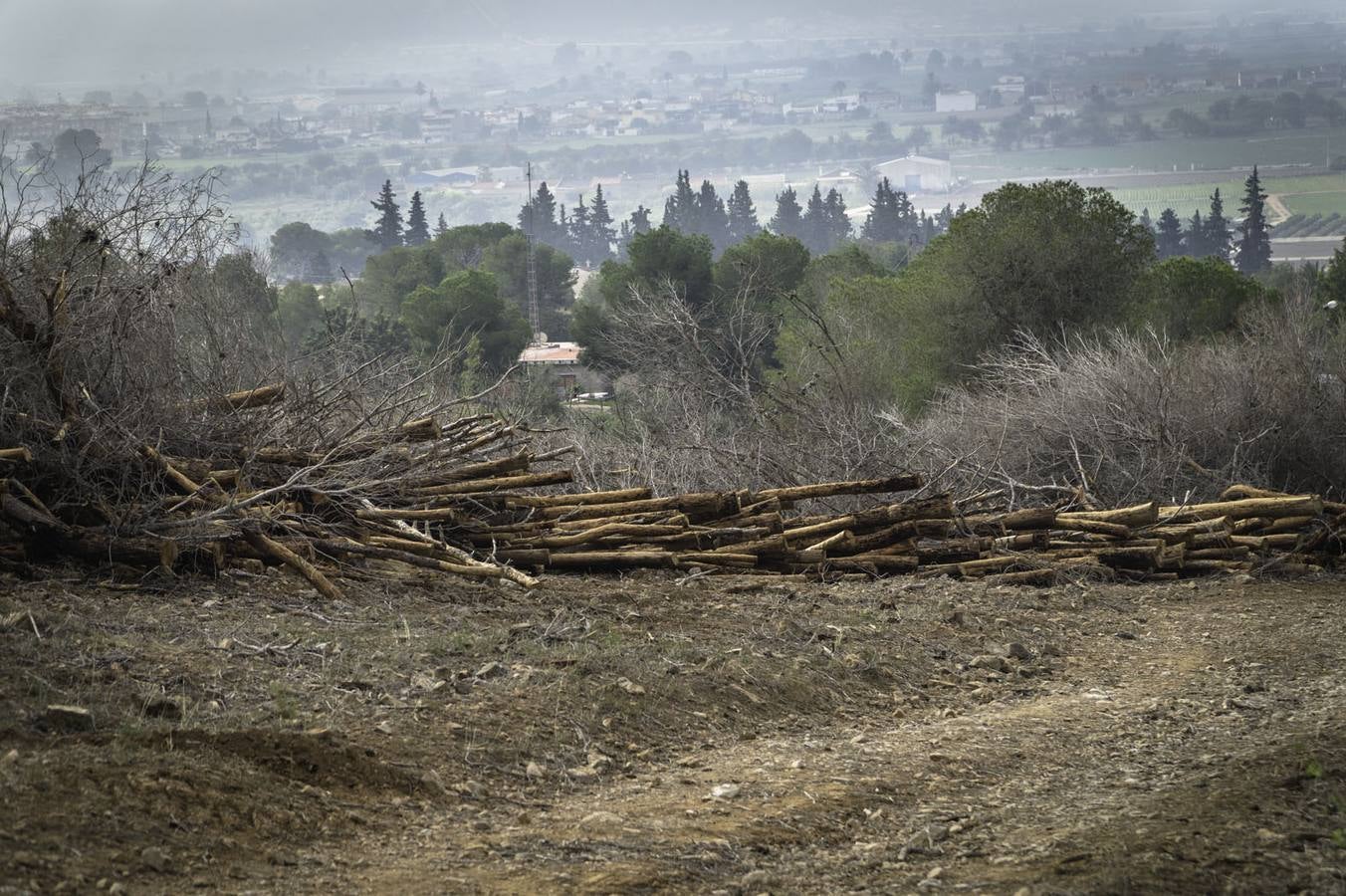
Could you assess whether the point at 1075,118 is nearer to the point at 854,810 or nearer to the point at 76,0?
the point at 76,0

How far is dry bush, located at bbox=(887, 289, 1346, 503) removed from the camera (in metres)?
12.4

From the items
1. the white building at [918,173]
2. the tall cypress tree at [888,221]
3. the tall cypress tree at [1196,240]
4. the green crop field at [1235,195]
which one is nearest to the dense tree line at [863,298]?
the tall cypress tree at [888,221]

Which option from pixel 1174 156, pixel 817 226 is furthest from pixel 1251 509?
pixel 1174 156

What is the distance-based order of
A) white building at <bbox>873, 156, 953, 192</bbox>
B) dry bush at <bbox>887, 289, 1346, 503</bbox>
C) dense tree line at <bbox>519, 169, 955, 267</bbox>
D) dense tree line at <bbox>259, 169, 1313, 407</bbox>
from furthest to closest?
white building at <bbox>873, 156, 953, 192</bbox>
dense tree line at <bbox>519, 169, 955, 267</bbox>
dense tree line at <bbox>259, 169, 1313, 407</bbox>
dry bush at <bbox>887, 289, 1346, 503</bbox>

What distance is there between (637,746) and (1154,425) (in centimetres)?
1019

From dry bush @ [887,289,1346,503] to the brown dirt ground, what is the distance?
129 inches

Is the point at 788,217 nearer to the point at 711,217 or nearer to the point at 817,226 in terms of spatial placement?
the point at 817,226

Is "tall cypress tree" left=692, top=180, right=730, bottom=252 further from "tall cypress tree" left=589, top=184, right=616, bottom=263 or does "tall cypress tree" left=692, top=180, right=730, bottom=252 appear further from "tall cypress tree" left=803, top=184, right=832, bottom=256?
"tall cypress tree" left=589, top=184, right=616, bottom=263

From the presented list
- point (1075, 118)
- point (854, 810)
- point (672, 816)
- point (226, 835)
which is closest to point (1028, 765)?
point (854, 810)

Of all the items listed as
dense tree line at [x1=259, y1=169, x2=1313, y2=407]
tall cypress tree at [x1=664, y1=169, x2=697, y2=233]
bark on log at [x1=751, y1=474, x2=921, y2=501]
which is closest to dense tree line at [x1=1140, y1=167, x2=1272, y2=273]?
tall cypress tree at [x1=664, y1=169, x2=697, y2=233]

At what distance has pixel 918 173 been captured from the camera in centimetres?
17338

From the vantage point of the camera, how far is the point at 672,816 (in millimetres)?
4426

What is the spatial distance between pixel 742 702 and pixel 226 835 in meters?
2.43

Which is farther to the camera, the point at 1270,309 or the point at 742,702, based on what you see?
the point at 1270,309
